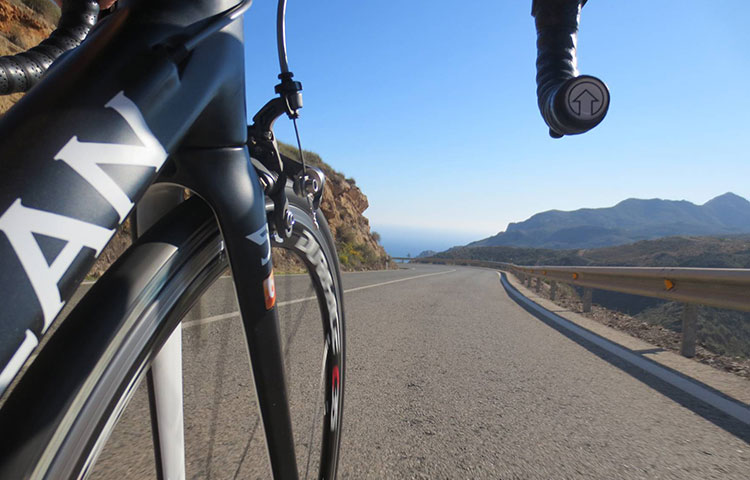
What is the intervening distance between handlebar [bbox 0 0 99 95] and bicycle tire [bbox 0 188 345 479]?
1.99 feet

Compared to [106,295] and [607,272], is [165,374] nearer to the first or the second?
[106,295]

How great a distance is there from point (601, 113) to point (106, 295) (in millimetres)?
1033

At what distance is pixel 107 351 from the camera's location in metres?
0.52

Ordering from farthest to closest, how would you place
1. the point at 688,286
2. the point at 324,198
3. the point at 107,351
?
the point at 324,198
the point at 688,286
the point at 107,351

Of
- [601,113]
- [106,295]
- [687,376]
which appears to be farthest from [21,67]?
[687,376]

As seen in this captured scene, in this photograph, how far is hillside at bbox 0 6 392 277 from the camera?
24.4 feet

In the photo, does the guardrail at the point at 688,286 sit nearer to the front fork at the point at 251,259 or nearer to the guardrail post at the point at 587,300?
the guardrail post at the point at 587,300

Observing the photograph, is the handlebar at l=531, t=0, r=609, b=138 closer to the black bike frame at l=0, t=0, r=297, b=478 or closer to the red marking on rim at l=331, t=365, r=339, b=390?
the black bike frame at l=0, t=0, r=297, b=478

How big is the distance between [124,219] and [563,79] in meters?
1.05

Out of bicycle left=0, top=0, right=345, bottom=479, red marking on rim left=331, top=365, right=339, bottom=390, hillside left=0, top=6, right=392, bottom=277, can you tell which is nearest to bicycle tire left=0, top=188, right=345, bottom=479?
bicycle left=0, top=0, right=345, bottom=479

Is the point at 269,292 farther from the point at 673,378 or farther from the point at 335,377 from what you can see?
the point at 673,378

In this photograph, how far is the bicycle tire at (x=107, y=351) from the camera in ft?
1.42

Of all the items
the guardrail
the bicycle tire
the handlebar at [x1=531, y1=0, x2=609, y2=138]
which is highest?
the handlebar at [x1=531, y1=0, x2=609, y2=138]

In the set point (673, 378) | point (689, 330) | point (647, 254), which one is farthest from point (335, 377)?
point (647, 254)
